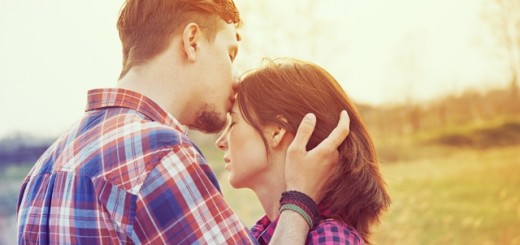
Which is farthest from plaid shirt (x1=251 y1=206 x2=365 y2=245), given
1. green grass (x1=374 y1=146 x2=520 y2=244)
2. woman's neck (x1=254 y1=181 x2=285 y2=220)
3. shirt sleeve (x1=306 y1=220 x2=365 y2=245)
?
green grass (x1=374 y1=146 x2=520 y2=244)

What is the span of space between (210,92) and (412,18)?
2.00 meters

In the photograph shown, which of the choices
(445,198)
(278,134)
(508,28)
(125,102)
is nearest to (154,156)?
(125,102)

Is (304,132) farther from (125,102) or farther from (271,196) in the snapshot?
(125,102)

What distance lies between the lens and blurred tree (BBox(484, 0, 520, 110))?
302cm

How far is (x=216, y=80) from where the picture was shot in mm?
1304

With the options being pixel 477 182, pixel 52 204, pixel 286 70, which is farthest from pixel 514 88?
pixel 52 204

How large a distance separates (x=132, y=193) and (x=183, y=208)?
0.08 meters

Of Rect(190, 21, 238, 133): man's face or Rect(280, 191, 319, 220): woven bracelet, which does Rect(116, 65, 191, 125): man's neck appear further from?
Rect(280, 191, 319, 220): woven bracelet

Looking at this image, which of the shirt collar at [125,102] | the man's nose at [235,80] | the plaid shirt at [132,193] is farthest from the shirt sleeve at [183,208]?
the man's nose at [235,80]

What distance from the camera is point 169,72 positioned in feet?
3.96

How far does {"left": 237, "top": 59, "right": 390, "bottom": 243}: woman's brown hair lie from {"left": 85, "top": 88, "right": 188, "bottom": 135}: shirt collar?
10.8 inches

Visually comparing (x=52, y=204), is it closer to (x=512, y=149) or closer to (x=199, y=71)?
(x=199, y=71)

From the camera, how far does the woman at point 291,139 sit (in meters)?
1.29

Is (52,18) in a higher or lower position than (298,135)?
higher
